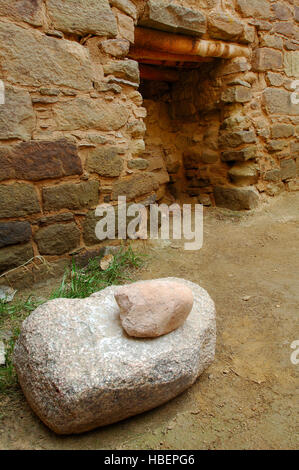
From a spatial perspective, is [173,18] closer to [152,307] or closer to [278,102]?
[278,102]

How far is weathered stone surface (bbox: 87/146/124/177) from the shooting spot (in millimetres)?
2191

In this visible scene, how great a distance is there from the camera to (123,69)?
225cm

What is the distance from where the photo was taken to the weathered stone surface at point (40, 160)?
182cm

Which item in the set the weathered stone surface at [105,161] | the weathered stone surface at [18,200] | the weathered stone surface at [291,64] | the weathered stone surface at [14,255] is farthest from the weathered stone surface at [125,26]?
the weathered stone surface at [291,64]

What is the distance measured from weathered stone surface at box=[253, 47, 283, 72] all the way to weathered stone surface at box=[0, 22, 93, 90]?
220 centimetres

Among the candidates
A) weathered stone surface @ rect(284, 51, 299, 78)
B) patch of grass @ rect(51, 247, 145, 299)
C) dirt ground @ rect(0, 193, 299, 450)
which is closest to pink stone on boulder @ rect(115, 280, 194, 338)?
dirt ground @ rect(0, 193, 299, 450)

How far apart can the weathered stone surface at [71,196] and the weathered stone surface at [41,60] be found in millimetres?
638

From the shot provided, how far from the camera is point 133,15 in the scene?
232cm

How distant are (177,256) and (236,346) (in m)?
1.12

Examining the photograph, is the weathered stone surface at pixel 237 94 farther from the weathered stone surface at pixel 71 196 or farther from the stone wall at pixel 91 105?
the weathered stone surface at pixel 71 196

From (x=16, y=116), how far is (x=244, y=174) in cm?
251

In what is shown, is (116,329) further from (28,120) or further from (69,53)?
(69,53)

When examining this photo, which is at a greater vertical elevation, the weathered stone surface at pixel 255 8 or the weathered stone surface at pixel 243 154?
the weathered stone surface at pixel 255 8

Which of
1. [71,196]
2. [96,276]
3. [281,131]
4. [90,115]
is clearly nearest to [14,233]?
[71,196]
